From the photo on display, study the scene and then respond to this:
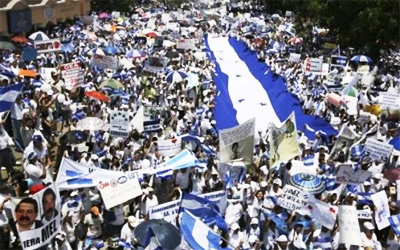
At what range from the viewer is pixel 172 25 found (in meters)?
43.0

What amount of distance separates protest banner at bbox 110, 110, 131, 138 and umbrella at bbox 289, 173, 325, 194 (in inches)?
168

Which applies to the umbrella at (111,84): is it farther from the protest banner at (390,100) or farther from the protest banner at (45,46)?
the protest banner at (390,100)

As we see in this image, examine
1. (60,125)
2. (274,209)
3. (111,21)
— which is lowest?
(111,21)

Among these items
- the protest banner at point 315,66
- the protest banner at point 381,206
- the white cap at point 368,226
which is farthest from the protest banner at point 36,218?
the protest banner at point 315,66

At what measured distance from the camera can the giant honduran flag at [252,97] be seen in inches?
683

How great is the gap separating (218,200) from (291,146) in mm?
3170

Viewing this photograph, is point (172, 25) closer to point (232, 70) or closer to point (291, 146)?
point (232, 70)

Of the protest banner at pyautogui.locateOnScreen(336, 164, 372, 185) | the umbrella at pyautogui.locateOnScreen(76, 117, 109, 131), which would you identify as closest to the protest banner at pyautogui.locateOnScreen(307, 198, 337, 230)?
the protest banner at pyautogui.locateOnScreen(336, 164, 372, 185)

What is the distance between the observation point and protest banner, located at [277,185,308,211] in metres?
9.91

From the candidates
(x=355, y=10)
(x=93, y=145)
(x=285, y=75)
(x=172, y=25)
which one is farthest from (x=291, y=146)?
(x=172, y=25)

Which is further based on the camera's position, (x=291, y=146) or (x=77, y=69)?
(x=77, y=69)

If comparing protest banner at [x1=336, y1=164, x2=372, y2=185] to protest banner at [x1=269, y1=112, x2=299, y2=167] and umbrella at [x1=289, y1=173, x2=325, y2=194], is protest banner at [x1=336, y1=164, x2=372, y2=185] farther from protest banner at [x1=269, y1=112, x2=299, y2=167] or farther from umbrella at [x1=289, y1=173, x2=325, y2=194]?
protest banner at [x1=269, y1=112, x2=299, y2=167]

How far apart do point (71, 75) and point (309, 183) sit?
30.8 ft

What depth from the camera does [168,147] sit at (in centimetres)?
1253
